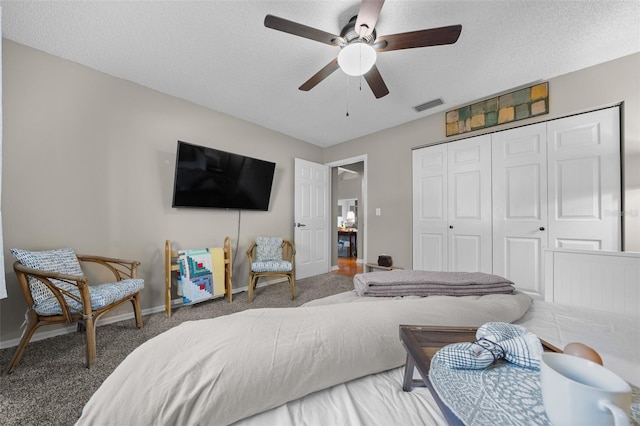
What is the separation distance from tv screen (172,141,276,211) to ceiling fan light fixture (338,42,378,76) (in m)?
1.97

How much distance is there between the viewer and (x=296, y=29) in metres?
1.45

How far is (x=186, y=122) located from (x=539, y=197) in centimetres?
417

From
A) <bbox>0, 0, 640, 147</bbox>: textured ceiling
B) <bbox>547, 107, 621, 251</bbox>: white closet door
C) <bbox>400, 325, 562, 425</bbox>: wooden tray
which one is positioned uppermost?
<bbox>0, 0, 640, 147</bbox>: textured ceiling

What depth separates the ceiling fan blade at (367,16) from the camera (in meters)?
1.30

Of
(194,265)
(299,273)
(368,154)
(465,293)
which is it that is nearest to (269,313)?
(465,293)

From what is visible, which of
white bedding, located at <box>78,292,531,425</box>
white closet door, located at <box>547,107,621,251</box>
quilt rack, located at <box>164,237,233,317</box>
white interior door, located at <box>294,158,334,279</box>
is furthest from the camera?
white interior door, located at <box>294,158,334,279</box>

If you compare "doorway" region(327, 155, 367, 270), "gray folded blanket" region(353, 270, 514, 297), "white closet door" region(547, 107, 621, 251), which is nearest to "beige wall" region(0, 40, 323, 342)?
"doorway" region(327, 155, 367, 270)

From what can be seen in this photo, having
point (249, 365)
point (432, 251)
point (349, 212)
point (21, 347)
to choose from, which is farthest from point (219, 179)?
point (349, 212)

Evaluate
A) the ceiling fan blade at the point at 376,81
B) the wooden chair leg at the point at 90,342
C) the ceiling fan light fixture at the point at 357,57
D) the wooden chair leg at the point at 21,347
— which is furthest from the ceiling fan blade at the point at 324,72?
the wooden chair leg at the point at 21,347

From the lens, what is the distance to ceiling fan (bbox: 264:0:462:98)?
1393 millimetres

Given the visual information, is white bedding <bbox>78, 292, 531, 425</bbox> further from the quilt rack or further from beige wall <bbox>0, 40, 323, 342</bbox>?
beige wall <bbox>0, 40, 323, 342</bbox>

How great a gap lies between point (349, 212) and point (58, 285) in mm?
7261

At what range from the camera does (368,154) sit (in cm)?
392

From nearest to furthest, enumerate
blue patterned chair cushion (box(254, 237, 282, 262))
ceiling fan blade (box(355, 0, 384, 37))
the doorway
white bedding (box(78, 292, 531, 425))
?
white bedding (box(78, 292, 531, 425)), ceiling fan blade (box(355, 0, 384, 37)), blue patterned chair cushion (box(254, 237, 282, 262)), the doorway
